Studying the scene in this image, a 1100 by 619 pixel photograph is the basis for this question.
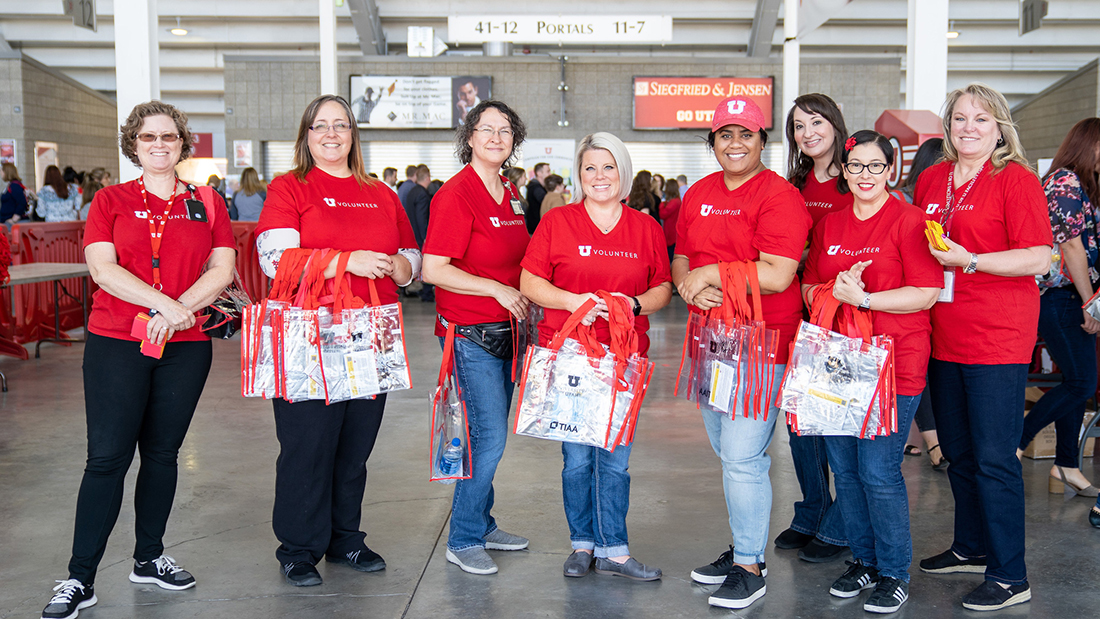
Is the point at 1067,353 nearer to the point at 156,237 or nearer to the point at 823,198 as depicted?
the point at 823,198

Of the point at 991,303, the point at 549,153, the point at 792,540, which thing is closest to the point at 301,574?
the point at 792,540

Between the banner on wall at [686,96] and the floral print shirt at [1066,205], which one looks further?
the banner on wall at [686,96]

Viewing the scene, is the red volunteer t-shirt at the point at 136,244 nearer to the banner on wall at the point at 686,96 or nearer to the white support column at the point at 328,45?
the white support column at the point at 328,45

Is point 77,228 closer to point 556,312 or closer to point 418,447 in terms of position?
point 418,447

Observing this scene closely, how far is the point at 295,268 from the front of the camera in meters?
2.88

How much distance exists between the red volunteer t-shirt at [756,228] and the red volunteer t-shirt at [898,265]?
0.15 metres

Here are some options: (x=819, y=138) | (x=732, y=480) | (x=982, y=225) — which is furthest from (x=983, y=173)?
(x=732, y=480)

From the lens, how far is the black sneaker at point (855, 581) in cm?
297

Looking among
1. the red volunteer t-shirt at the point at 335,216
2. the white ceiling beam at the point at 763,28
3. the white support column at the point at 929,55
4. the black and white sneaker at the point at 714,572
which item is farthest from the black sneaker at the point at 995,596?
the white ceiling beam at the point at 763,28

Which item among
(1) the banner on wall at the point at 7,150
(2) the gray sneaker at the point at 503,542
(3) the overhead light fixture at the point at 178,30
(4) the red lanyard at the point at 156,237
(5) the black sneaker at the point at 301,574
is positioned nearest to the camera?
(4) the red lanyard at the point at 156,237

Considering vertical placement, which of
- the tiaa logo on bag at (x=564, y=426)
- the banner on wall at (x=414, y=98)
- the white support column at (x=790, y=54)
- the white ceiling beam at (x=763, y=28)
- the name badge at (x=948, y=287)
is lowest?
the tiaa logo on bag at (x=564, y=426)

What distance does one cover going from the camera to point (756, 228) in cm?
282

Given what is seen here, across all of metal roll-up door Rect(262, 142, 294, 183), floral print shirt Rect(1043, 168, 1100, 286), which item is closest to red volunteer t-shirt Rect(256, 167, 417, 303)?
floral print shirt Rect(1043, 168, 1100, 286)

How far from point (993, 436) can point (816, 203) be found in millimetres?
984
